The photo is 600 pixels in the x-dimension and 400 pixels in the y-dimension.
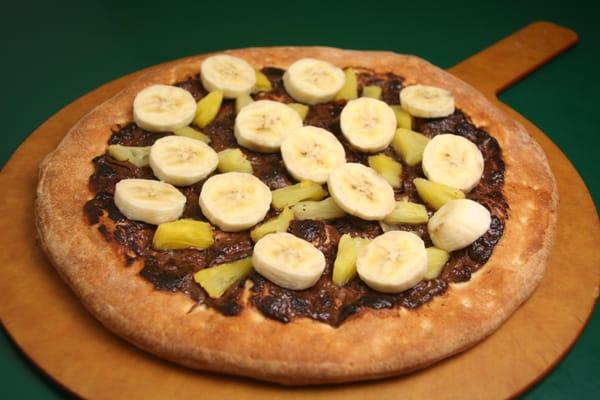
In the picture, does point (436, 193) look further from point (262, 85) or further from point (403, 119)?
point (262, 85)

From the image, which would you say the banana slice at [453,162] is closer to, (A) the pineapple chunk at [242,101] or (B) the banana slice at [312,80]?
(B) the banana slice at [312,80]

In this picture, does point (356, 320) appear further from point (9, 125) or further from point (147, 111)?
point (9, 125)

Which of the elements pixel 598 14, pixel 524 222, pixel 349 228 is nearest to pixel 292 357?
pixel 349 228

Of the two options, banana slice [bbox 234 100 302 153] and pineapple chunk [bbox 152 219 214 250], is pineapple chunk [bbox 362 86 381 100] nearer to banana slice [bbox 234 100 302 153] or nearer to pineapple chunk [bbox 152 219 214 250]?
banana slice [bbox 234 100 302 153]

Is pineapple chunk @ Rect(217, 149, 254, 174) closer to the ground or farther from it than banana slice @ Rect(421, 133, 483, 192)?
farther from it

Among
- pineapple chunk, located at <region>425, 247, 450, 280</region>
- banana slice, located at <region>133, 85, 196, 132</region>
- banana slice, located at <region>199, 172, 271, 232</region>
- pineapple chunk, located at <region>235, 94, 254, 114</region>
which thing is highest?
banana slice, located at <region>133, 85, 196, 132</region>

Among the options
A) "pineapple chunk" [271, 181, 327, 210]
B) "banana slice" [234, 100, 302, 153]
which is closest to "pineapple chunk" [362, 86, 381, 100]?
"banana slice" [234, 100, 302, 153]
